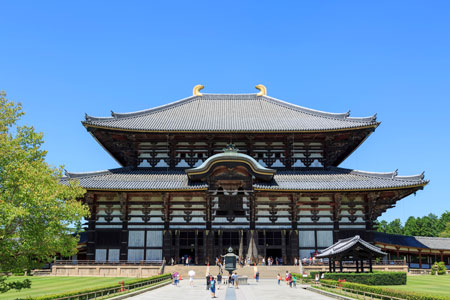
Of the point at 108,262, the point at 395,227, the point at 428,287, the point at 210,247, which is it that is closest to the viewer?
the point at 428,287

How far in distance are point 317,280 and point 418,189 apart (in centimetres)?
1846

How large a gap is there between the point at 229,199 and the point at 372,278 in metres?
18.4

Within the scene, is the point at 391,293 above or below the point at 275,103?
below

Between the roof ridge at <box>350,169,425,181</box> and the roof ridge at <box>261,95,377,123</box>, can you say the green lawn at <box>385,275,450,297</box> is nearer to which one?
the roof ridge at <box>350,169,425,181</box>

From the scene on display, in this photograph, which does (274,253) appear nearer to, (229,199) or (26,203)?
(229,199)

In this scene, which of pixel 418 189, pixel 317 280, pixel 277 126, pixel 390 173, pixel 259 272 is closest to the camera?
pixel 317 280

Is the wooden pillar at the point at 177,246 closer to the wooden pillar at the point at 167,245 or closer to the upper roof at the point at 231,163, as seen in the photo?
the wooden pillar at the point at 167,245

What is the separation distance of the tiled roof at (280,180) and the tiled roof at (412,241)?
8169mm

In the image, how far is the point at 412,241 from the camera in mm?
51688

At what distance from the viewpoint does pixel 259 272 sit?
3922cm

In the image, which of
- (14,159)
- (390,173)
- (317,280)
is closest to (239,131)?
(390,173)

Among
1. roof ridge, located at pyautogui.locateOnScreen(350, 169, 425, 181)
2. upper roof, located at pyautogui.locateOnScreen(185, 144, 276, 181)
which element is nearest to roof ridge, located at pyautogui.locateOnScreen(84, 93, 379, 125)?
roof ridge, located at pyautogui.locateOnScreen(350, 169, 425, 181)

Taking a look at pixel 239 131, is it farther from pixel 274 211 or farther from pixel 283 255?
pixel 283 255

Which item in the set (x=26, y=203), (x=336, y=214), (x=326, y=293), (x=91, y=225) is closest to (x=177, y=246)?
(x=91, y=225)
